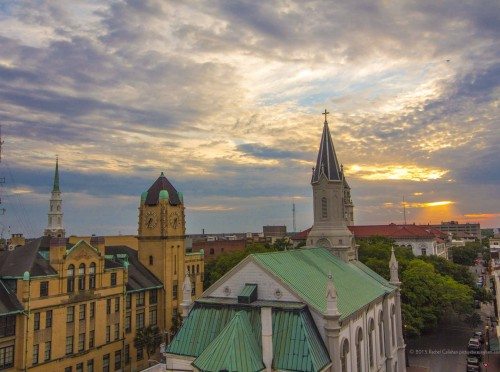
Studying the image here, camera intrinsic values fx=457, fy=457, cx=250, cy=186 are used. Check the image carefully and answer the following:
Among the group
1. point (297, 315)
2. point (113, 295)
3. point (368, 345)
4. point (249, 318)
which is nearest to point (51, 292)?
point (113, 295)

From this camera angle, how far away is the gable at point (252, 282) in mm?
34969

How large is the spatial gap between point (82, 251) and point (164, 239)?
15.5 meters

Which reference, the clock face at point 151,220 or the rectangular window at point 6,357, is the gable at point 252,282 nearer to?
the rectangular window at point 6,357

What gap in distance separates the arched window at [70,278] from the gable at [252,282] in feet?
71.6

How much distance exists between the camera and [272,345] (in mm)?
31516

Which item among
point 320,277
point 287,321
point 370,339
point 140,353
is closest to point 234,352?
point 287,321

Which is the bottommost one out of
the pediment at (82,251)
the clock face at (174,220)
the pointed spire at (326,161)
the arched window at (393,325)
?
the arched window at (393,325)

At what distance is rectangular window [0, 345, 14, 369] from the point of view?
44.3 m

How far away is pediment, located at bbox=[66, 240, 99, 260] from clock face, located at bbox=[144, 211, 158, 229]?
13251 millimetres

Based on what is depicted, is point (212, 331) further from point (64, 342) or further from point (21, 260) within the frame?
point (21, 260)

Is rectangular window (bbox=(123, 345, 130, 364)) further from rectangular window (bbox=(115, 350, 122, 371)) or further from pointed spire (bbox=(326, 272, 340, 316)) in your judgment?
pointed spire (bbox=(326, 272, 340, 316))

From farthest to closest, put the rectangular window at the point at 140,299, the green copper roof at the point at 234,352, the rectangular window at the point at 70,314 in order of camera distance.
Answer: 1. the rectangular window at the point at 140,299
2. the rectangular window at the point at 70,314
3. the green copper roof at the point at 234,352

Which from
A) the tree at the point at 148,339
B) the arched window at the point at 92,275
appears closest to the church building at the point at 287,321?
the arched window at the point at 92,275

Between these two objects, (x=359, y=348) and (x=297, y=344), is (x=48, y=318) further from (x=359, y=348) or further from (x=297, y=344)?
(x=359, y=348)
